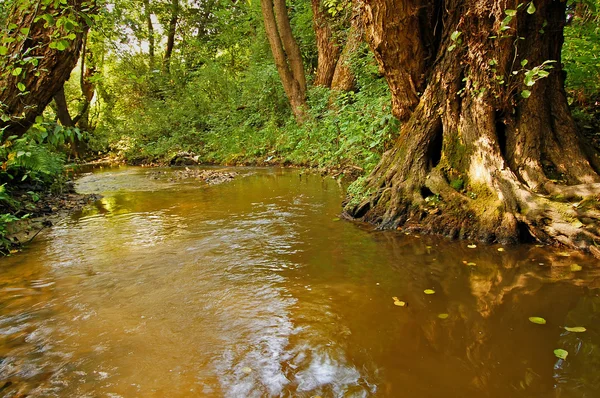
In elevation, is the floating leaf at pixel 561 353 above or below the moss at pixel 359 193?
below

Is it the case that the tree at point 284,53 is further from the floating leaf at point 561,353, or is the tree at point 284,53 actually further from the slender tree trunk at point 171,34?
the floating leaf at point 561,353

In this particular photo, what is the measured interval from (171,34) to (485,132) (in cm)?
2240

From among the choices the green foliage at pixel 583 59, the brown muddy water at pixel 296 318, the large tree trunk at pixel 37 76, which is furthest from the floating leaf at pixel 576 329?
the large tree trunk at pixel 37 76

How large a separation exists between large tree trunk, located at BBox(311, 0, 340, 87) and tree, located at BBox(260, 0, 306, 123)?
80 centimetres

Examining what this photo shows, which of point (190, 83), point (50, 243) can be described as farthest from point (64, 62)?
point (190, 83)

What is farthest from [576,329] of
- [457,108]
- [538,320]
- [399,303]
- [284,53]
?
[284,53]

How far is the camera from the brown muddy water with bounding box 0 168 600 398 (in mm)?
2225

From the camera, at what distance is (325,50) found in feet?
46.2

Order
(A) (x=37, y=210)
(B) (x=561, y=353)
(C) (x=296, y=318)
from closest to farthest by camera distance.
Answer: (B) (x=561, y=353)
(C) (x=296, y=318)
(A) (x=37, y=210)

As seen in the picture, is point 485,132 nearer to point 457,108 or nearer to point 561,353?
point 457,108

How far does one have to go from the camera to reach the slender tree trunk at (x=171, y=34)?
21.5 m

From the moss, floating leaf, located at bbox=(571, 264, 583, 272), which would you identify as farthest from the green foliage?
floating leaf, located at bbox=(571, 264, 583, 272)

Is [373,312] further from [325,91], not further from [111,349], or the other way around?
[325,91]

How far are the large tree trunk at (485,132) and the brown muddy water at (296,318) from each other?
38cm
